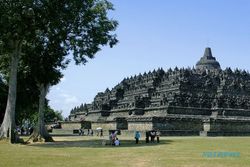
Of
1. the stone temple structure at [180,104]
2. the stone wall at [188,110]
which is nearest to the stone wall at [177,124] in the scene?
the stone temple structure at [180,104]

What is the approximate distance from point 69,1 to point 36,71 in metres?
7.12

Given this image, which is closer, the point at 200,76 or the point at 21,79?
the point at 21,79

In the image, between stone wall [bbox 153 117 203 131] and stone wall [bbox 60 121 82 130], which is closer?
stone wall [bbox 153 117 203 131]

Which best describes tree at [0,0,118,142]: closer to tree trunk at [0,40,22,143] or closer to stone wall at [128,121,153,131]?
tree trunk at [0,40,22,143]

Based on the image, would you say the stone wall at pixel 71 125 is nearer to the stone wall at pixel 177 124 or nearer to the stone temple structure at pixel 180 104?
the stone temple structure at pixel 180 104

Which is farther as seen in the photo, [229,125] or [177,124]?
[229,125]

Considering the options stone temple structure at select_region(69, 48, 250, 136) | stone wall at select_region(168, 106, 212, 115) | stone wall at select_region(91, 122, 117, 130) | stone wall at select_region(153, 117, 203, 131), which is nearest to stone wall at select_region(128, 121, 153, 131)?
stone temple structure at select_region(69, 48, 250, 136)

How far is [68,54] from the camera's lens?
3991 centimetres

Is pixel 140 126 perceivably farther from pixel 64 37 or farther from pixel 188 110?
pixel 64 37

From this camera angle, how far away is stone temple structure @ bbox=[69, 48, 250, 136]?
5531 cm

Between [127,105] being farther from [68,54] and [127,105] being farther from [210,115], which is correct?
[68,54]

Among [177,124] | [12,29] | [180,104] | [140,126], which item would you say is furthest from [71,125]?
[12,29]

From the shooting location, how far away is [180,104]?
198ft

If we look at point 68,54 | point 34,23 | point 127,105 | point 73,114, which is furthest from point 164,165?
point 73,114
